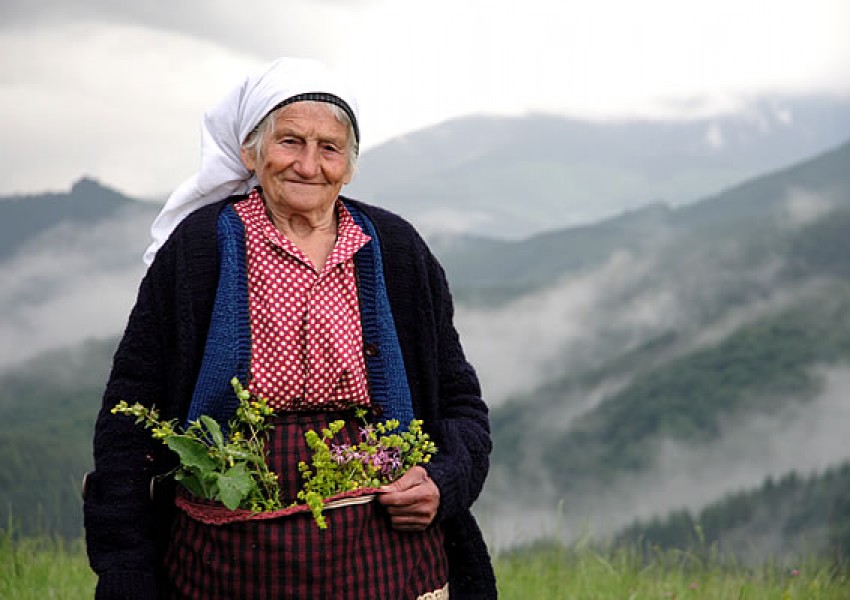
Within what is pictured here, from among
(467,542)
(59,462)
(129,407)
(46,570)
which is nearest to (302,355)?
(129,407)

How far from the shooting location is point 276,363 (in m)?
2.56

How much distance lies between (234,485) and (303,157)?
2.71ft

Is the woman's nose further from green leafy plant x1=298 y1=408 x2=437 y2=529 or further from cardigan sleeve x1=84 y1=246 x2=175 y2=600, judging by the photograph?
green leafy plant x1=298 y1=408 x2=437 y2=529

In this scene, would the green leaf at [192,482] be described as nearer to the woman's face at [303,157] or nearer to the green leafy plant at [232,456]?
the green leafy plant at [232,456]

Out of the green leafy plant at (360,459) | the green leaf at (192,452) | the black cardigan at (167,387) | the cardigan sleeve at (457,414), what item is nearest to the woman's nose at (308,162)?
the black cardigan at (167,387)

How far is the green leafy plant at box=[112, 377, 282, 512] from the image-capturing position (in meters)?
2.45

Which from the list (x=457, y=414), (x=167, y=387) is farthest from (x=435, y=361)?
(x=167, y=387)

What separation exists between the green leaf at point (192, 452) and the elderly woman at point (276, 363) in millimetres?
123

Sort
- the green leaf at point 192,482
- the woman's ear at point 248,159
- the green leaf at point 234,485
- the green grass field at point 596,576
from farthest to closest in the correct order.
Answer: the green grass field at point 596,576 < the woman's ear at point 248,159 < the green leaf at point 192,482 < the green leaf at point 234,485

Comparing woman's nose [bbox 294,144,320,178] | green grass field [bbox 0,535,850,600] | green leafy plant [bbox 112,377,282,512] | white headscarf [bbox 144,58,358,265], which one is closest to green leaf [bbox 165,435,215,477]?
green leafy plant [bbox 112,377,282,512]

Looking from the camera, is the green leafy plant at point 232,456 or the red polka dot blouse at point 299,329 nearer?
the green leafy plant at point 232,456

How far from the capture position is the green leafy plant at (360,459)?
2479 millimetres

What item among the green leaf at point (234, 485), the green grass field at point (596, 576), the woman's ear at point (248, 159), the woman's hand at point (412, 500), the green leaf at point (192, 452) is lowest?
the green grass field at point (596, 576)

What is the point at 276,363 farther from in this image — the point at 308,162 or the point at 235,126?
the point at 235,126
